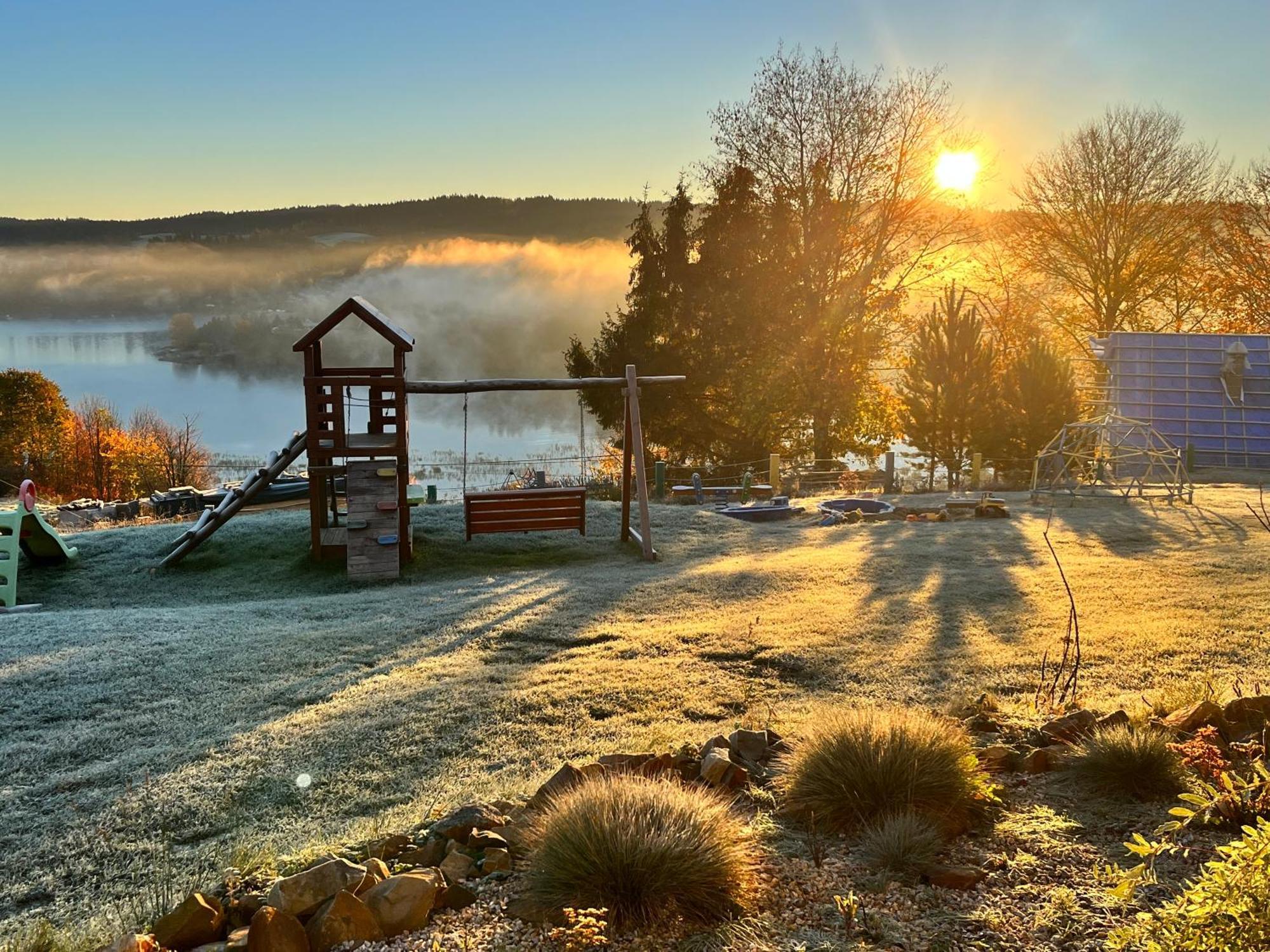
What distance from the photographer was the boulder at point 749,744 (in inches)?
176

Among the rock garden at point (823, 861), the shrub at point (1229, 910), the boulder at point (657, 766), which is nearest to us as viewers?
the shrub at point (1229, 910)

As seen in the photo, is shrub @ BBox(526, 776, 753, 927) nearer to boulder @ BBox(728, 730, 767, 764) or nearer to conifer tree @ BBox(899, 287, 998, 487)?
boulder @ BBox(728, 730, 767, 764)

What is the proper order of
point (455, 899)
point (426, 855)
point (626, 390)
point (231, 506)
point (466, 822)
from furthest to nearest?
point (626, 390) → point (231, 506) → point (466, 822) → point (426, 855) → point (455, 899)

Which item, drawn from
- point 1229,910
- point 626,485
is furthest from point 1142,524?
point 1229,910

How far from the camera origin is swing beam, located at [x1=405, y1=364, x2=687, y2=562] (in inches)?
504

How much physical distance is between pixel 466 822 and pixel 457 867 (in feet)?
1.24

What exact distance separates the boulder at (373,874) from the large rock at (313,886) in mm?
23

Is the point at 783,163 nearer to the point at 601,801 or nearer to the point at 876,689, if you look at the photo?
the point at 876,689

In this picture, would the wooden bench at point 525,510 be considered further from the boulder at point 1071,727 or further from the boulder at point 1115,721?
the boulder at point 1115,721

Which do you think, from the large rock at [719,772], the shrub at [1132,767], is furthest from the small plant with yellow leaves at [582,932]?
the shrub at [1132,767]

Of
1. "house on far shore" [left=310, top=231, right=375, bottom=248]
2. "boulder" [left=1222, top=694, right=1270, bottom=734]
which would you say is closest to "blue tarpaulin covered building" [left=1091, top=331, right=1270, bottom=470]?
"boulder" [left=1222, top=694, right=1270, bottom=734]

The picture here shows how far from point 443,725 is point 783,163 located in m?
27.6

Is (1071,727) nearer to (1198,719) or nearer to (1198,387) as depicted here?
(1198,719)

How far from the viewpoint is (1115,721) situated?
4.47 metres
